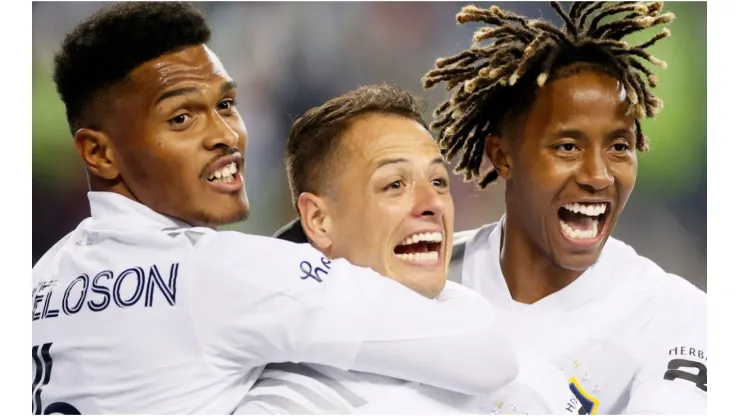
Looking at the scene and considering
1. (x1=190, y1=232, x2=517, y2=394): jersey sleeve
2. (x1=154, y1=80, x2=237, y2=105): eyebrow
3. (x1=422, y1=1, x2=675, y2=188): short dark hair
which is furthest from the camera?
(x1=422, y1=1, x2=675, y2=188): short dark hair

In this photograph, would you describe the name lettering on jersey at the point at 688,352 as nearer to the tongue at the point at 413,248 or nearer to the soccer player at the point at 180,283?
the soccer player at the point at 180,283

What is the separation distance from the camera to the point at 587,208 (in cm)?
228

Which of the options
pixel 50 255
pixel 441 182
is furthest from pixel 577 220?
pixel 50 255

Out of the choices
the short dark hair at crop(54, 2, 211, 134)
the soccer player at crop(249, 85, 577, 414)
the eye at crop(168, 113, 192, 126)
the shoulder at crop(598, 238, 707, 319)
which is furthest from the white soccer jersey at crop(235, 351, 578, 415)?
the short dark hair at crop(54, 2, 211, 134)

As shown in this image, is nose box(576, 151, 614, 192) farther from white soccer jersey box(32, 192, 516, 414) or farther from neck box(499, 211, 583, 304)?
white soccer jersey box(32, 192, 516, 414)

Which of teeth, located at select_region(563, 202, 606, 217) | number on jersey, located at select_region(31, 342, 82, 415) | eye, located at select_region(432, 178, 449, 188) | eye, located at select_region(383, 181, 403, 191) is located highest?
eye, located at select_region(432, 178, 449, 188)

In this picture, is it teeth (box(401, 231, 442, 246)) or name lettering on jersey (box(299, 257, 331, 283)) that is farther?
teeth (box(401, 231, 442, 246))

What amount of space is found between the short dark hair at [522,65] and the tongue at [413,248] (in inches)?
11.0

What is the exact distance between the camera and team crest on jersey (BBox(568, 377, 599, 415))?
2.27 metres

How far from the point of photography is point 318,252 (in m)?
2.06

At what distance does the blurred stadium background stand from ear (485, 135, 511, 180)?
0.06 meters

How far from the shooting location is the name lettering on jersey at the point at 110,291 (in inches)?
78.7

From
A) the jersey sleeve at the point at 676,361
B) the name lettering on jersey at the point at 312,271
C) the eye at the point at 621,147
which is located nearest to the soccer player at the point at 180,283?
the name lettering on jersey at the point at 312,271

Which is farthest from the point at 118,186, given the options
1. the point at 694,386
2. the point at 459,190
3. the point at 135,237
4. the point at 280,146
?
the point at 694,386
